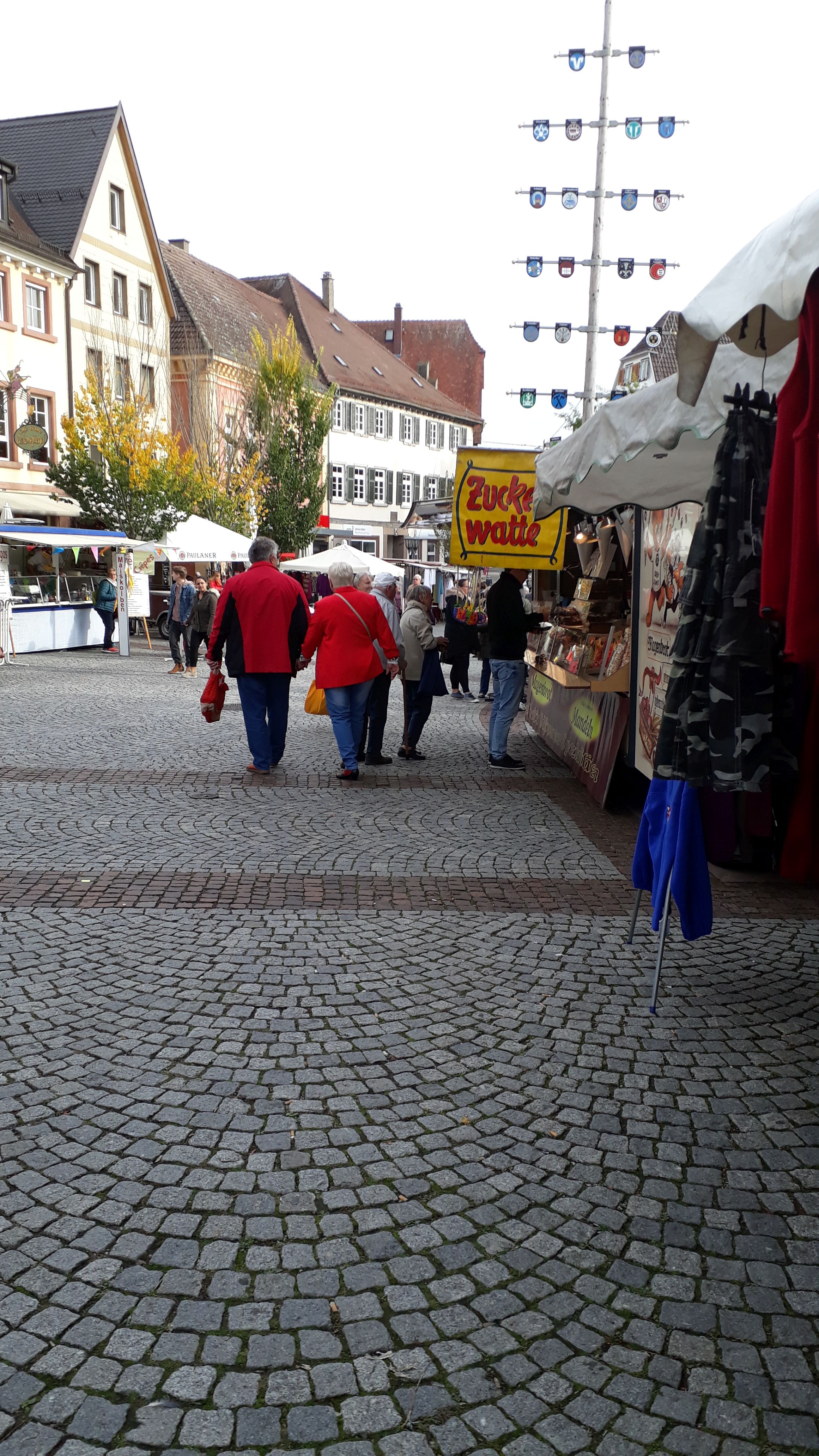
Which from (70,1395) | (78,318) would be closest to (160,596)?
(78,318)

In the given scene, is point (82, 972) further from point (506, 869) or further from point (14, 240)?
point (14, 240)

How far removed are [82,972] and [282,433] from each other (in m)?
36.7

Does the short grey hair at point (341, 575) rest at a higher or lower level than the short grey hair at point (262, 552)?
lower

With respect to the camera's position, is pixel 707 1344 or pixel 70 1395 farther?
pixel 707 1344

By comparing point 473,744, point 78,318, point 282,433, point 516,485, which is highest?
point 78,318

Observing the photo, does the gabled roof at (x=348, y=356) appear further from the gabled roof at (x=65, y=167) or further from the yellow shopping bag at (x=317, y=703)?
the yellow shopping bag at (x=317, y=703)

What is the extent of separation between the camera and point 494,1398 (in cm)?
234

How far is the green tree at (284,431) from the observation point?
1527 inches

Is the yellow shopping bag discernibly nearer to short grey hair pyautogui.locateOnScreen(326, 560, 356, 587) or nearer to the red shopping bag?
the red shopping bag

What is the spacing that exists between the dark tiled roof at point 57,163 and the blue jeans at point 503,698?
29816 millimetres

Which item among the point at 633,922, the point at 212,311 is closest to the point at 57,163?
the point at 212,311

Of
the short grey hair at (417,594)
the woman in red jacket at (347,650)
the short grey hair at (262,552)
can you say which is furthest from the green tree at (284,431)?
the woman in red jacket at (347,650)

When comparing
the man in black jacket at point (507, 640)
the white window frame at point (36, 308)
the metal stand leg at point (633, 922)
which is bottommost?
the metal stand leg at point (633, 922)

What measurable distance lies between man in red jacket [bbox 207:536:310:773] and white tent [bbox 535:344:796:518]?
241 cm
